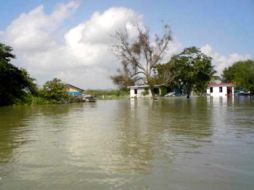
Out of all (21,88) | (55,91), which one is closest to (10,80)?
(21,88)

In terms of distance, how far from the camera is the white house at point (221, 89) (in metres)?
71.1

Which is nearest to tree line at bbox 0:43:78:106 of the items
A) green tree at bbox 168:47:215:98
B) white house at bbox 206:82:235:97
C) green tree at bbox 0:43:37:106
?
green tree at bbox 0:43:37:106

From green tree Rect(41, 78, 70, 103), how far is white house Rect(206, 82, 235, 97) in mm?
39112

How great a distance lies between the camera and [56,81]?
40281 millimetres

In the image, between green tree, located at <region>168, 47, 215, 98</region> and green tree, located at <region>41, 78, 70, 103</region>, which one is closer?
green tree, located at <region>41, 78, 70, 103</region>

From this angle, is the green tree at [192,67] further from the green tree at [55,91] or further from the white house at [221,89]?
the green tree at [55,91]

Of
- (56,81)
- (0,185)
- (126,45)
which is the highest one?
(126,45)

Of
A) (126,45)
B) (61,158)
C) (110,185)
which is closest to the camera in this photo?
(110,185)

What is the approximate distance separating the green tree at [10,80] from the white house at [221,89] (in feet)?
141

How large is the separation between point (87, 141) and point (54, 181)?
3799 millimetres

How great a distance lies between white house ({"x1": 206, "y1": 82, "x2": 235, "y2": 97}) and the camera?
71062 mm

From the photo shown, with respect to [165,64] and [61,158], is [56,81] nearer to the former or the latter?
[165,64]

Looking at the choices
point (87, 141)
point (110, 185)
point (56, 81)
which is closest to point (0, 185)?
point (110, 185)

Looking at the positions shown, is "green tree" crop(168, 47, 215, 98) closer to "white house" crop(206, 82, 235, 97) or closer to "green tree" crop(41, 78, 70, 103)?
"white house" crop(206, 82, 235, 97)
